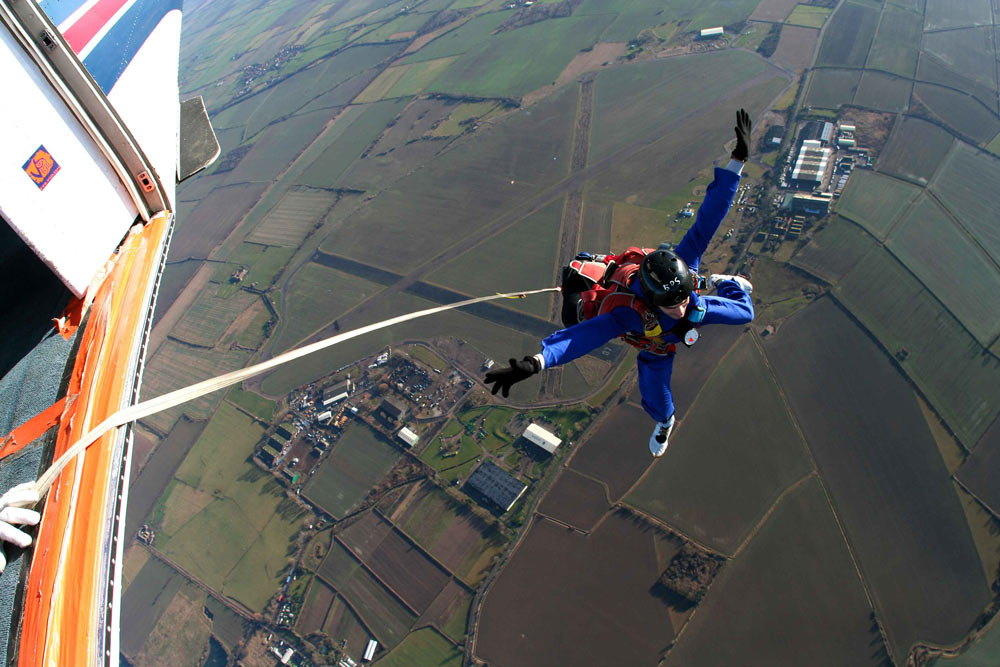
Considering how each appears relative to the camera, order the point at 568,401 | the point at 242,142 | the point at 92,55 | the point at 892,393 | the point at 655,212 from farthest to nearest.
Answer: the point at 242,142 → the point at 655,212 → the point at 568,401 → the point at 892,393 → the point at 92,55

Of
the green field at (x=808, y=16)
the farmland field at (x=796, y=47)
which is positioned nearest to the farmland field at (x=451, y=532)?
the farmland field at (x=796, y=47)

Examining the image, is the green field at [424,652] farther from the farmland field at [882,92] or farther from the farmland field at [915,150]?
the farmland field at [882,92]

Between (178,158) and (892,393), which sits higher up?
(178,158)

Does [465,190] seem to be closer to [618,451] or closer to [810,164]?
[810,164]

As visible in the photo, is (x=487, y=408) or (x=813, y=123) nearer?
(x=487, y=408)

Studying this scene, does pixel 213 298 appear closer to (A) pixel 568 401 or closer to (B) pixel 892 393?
(A) pixel 568 401

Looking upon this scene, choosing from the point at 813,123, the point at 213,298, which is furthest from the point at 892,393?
the point at 213,298

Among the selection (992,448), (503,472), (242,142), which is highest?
(242,142)
